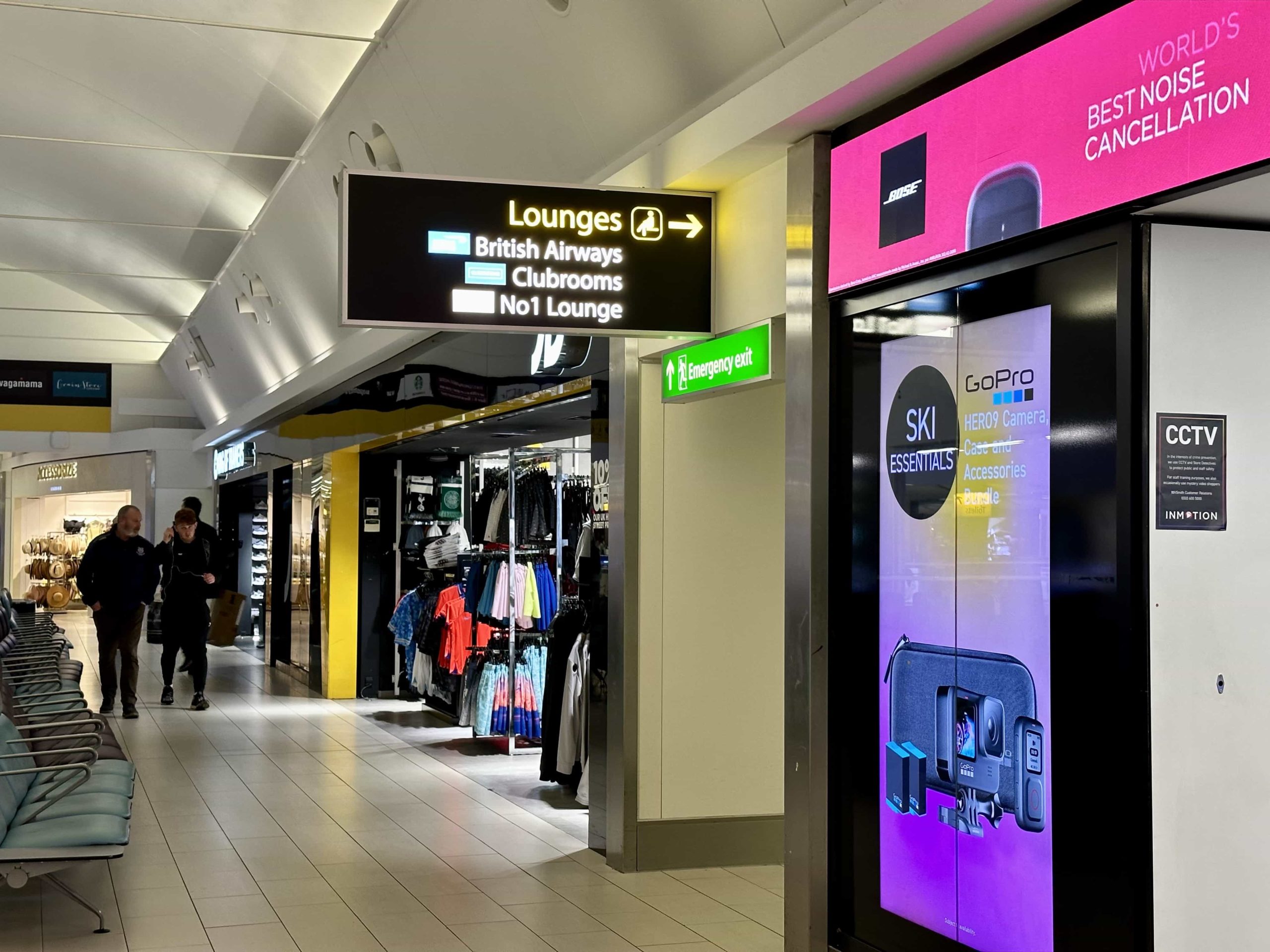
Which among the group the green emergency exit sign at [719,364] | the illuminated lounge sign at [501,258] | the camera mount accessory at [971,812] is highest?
the illuminated lounge sign at [501,258]

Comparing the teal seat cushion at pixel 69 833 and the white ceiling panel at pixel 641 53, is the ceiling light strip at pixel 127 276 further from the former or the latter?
the teal seat cushion at pixel 69 833

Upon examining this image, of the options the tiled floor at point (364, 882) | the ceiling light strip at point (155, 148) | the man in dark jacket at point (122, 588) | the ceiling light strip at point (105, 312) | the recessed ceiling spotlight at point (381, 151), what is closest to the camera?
the tiled floor at point (364, 882)

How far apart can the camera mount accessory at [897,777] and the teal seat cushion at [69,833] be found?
8.41 ft

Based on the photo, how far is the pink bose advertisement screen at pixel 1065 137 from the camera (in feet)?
9.68

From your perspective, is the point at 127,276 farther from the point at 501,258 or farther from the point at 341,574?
the point at 501,258

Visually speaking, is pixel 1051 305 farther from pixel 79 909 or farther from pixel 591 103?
pixel 79 909

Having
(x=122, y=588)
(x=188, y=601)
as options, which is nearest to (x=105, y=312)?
(x=188, y=601)

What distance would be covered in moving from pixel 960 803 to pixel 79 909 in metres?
3.43

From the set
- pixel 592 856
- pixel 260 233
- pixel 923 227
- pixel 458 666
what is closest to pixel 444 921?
pixel 592 856

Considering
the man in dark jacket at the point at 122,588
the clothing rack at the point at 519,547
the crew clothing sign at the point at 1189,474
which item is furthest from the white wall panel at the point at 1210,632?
the man in dark jacket at the point at 122,588

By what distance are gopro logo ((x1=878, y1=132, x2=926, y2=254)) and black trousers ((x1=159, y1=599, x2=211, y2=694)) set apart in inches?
362

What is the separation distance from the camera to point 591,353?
6.71 meters

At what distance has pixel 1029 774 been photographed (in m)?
3.70

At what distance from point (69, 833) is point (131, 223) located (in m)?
8.96
